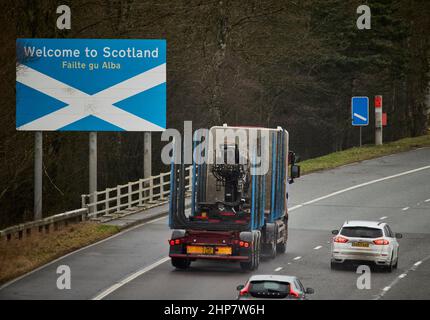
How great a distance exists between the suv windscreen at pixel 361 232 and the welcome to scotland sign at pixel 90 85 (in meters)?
11.3

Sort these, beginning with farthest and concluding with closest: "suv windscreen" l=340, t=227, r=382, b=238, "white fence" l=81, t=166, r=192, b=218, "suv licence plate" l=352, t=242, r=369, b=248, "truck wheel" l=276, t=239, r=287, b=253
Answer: "white fence" l=81, t=166, r=192, b=218
"truck wheel" l=276, t=239, r=287, b=253
"suv windscreen" l=340, t=227, r=382, b=238
"suv licence plate" l=352, t=242, r=369, b=248

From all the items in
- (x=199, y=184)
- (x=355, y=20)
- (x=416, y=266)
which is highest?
(x=355, y=20)

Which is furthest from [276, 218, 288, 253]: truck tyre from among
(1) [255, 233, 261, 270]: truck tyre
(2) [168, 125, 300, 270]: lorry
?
(1) [255, 233, 261, 270]: truck tyre

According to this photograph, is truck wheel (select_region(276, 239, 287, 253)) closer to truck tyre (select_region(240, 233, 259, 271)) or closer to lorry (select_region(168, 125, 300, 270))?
lorry (select_region(168, 125, 300, 270))

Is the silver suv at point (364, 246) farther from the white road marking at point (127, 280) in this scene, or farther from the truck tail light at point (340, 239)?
the white road marking at point (127, 280)

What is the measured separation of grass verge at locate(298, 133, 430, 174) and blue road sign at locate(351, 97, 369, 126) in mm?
1938

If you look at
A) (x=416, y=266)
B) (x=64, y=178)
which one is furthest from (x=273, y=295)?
(x=64, y=178)

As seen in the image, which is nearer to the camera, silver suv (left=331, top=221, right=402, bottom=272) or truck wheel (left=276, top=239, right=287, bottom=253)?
silver suv (left=331, top=221, right=402, bottom=272)

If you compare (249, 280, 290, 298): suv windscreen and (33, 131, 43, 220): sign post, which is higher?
(33, 131, 43, 220): sign post

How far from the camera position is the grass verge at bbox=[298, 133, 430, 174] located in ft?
191

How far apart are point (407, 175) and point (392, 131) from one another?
32501mm

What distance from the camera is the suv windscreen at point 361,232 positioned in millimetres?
31219

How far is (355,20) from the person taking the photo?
250 feet

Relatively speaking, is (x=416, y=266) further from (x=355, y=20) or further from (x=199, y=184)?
(x=355, y=20)
